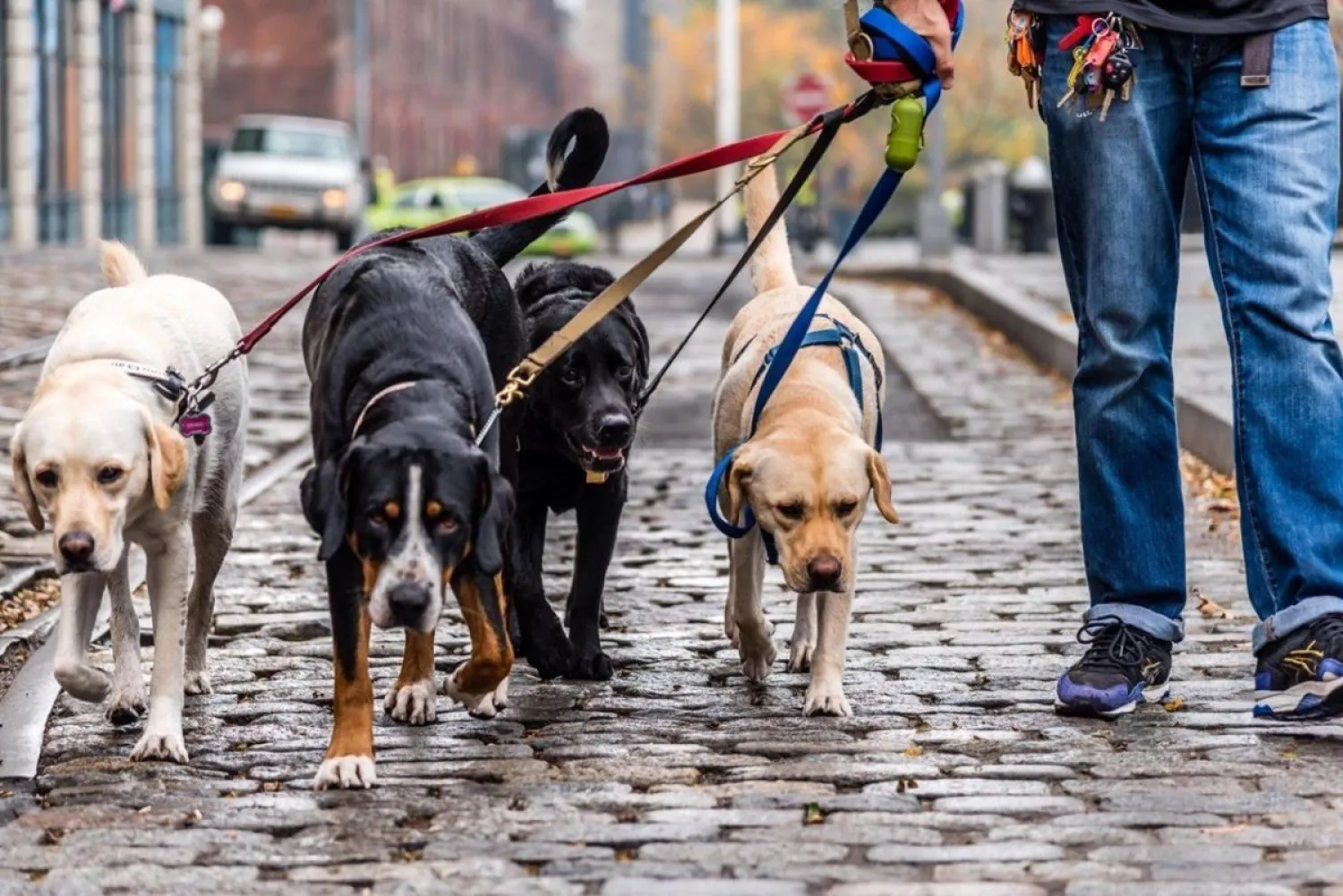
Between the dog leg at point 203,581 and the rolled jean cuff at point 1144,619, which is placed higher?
the rolled jean cuff at point 1144,619

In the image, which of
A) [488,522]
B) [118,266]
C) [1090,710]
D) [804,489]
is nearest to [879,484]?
[804,489]

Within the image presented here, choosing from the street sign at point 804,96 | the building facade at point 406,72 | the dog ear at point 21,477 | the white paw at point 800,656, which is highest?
the dog ear at point 21,477

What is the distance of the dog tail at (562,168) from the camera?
6.24 m

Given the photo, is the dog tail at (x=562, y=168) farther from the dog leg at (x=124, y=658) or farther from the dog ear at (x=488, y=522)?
the dog ear at (x=488, y=522)

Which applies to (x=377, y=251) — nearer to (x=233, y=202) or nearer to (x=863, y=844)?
(x=863, y=844)

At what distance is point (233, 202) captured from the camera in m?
40.5

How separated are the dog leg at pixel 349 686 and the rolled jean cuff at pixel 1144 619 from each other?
174 centimetres

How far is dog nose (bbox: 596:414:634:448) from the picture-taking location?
20.2 feet

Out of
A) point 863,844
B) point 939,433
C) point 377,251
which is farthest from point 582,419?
point 939,433

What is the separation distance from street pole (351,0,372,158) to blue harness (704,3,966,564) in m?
57.0

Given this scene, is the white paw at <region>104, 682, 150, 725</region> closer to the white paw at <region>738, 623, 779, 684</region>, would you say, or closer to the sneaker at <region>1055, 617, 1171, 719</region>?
the white paw at <region>738, 623, 779, 684</region>

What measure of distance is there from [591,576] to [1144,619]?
1.43m

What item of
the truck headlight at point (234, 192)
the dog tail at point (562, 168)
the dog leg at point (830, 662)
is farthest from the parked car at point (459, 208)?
the dog leg at point (830, 662)

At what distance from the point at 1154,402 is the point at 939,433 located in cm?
634
